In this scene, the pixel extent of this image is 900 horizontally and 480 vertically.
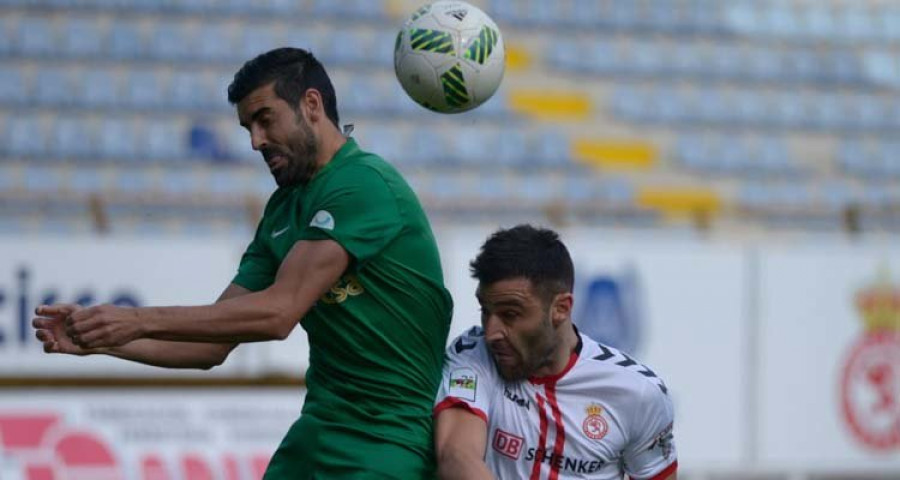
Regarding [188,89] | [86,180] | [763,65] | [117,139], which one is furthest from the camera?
[763,65]

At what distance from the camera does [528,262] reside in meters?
4.47

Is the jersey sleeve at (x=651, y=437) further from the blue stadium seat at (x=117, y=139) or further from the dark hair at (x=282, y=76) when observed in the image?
the blue stadium seat at (x=117, y=139)

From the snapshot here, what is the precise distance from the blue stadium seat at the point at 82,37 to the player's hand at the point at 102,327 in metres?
11.0

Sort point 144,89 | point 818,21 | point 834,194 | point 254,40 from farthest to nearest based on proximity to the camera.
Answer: point 818,21, point 834,194, point 254,40, point 144,89

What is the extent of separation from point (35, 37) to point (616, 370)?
1102 cm

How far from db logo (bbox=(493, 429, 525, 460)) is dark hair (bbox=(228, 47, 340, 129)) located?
3.50ft

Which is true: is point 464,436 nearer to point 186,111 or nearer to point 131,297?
point 131,297

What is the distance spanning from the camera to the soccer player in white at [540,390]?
4461 mm

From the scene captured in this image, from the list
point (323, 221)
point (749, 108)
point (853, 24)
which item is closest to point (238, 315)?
point (323, 221)

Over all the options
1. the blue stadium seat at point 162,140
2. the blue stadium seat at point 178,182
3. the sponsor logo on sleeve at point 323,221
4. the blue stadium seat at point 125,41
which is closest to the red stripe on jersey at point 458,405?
the sponsor logo on sleeve at point 323,221

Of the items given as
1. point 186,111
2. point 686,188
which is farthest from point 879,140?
point 186,111

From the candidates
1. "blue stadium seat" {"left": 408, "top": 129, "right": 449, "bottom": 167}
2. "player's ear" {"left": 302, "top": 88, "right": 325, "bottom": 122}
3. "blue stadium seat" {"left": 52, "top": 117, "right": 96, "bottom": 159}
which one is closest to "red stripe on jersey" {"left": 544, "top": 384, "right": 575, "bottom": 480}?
"player's ear" {"left": 302, "top": 88, "right": 325, "bottom": 122}

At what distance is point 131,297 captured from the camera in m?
10.2

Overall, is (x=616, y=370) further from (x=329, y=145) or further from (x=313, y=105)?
(x=313, y=105)
